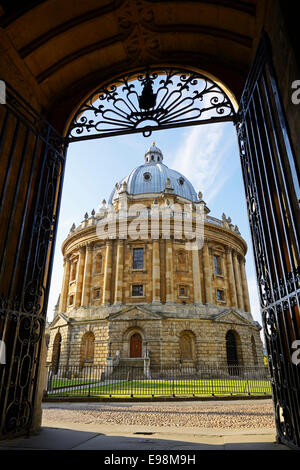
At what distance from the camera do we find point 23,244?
4.82 m

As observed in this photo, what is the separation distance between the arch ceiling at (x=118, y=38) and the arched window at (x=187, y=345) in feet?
89.1

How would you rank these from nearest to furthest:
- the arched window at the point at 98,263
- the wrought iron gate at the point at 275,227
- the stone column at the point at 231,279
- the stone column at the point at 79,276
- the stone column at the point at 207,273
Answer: the wrought iron gate at the point at 275,227 → the stone column at the point at 207,273 → the stone column at the point at 79,276 → the stone column at the point at 231,279 → the arched window at the point at 98,263

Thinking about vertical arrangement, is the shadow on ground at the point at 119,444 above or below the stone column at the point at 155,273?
below

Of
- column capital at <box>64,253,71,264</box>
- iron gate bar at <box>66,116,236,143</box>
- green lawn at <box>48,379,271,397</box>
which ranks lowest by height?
green lawn at <box>48,379,271,397</box>

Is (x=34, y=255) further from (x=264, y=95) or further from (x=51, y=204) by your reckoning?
(x=264, y=95)

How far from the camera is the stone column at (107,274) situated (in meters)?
32.3

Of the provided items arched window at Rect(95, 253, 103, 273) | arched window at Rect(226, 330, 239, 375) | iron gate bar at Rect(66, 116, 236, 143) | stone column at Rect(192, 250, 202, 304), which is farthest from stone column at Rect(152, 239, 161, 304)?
iron gate bar at Rect(66, 116, 236, 143)

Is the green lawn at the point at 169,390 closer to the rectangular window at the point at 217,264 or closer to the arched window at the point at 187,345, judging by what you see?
the arched window at the point at 187,345

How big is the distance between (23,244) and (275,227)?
3.78 metres

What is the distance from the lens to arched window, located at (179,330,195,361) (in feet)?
96.0

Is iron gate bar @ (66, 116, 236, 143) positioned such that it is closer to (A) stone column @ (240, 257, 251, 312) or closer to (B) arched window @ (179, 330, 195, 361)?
(B) arched window @ (179, 330, 195, 361)

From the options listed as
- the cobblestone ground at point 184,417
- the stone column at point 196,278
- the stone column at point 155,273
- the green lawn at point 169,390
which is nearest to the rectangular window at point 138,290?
the stone column at point 155,273

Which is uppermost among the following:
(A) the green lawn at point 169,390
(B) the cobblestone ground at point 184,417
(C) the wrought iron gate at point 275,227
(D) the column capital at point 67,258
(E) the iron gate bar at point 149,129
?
(D) the column capital at point 67,258

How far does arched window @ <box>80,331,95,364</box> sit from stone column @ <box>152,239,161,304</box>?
7687 millimetres
